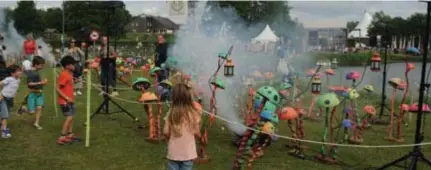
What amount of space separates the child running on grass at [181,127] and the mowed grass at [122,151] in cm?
176

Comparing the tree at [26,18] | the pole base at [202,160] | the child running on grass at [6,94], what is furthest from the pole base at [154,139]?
the tree at [26,18]

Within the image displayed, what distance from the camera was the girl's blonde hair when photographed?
4445 mm

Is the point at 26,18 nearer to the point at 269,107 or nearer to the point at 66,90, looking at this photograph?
the point at 66,90

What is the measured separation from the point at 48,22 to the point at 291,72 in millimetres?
68824

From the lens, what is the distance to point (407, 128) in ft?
32.4

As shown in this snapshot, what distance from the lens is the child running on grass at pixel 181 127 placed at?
445cm

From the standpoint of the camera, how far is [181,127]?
4.48 metres

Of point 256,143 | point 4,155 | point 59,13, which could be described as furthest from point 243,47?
point 59,13

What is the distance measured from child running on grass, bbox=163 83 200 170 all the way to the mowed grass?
176 cm

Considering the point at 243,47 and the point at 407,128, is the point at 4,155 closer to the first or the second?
the point at 243,47

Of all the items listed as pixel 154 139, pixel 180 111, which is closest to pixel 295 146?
pixel 154 139

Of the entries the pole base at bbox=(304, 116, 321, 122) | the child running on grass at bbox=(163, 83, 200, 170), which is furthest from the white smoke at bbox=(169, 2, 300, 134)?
the child running on grass at bbox=(163, 83, 200, 170)

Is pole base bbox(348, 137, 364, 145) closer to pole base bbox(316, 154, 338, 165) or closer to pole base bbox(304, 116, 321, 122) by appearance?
pole base bbox(316, 154, 338, 165)

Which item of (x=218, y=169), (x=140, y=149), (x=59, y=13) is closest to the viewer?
(x=218, y=169)
